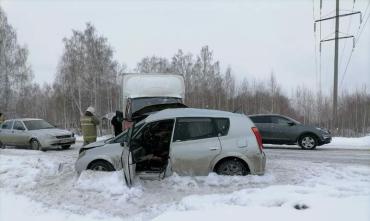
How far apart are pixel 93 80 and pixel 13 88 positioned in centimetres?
804

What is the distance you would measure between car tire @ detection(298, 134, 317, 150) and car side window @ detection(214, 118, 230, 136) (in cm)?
999

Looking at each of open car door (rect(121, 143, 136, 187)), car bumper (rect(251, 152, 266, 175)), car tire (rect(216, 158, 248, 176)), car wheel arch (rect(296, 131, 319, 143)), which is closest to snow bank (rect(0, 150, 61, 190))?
open car door (rect(121, 143, 136, 187))

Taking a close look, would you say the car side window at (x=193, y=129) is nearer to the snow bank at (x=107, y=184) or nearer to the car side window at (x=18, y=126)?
the snow bank at (x=107, y=184)

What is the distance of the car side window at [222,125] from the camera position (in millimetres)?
8508

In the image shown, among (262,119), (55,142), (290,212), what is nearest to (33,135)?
(55,142)

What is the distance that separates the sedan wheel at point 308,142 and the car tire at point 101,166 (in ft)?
36.7

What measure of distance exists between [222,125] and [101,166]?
2835 millimetres

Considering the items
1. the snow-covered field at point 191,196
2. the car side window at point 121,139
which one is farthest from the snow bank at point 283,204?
the car side window at point 121,139

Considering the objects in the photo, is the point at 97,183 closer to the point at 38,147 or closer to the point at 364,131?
the point at 38,147

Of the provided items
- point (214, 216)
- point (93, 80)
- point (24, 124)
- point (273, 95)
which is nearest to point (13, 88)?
point (93, 80)

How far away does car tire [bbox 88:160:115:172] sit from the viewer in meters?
8.73

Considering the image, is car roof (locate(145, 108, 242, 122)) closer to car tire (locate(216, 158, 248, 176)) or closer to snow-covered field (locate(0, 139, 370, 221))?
car tire (locate(216, 158, 248, 176))

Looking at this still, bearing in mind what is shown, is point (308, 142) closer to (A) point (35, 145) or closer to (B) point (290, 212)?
(A) point (35, 145)

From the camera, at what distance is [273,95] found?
154 feet
